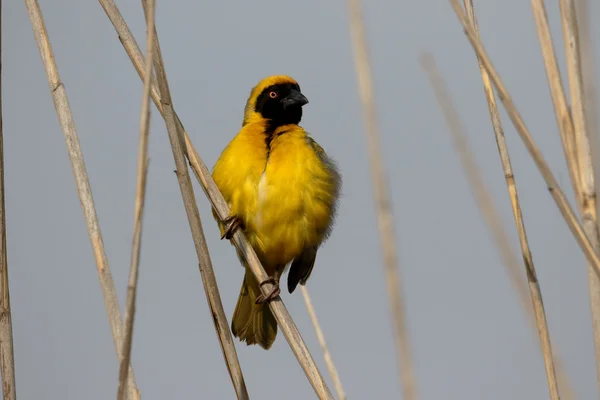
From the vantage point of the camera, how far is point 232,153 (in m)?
3.53

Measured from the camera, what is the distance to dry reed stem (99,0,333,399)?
2.28m

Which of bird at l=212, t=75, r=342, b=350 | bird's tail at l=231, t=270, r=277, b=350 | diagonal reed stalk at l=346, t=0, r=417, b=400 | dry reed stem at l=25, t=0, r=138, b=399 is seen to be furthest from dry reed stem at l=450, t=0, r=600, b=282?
bird's tail at l=231, t=270, r=277, b=350

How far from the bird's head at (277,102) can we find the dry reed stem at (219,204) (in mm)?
1428

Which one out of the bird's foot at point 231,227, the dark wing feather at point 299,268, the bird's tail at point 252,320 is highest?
the bird's foot at point 231,227

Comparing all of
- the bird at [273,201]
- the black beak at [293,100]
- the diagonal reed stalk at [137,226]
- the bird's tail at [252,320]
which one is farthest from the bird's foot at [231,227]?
the diagonal reed stalk at [137,226]

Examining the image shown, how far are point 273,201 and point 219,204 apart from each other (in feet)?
2.75

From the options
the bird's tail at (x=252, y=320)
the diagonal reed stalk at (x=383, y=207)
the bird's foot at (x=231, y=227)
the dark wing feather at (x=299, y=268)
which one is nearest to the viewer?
the diagonal reed stalk at (x=383, y=207)

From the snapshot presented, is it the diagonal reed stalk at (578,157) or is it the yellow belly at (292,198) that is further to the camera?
the yellow belly at (292,198)

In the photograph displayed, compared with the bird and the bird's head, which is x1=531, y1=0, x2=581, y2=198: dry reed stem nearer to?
the bird

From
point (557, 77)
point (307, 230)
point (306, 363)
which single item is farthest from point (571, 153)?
point (307, 230)

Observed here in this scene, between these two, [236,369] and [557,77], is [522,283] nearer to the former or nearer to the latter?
[557,77]

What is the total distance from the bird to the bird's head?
92 millimetres

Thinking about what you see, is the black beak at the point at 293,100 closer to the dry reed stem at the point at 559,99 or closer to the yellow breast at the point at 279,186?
the yellow breast at the point at 279,186

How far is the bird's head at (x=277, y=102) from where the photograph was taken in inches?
161
